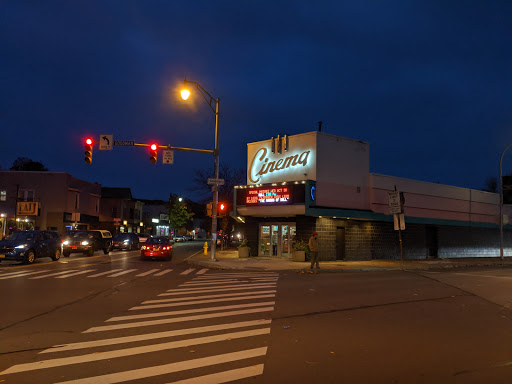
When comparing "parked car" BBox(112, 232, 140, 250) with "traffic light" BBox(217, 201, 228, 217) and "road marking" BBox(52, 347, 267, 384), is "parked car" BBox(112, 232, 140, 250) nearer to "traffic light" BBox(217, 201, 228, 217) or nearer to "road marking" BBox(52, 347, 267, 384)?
"traffic light" BBox(217, 201, 228, 217)

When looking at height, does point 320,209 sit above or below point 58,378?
above

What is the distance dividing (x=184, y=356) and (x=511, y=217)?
4230 centimetres

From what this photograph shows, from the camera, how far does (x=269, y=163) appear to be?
28281 mm

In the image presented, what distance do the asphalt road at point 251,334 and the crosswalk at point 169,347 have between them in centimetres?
2

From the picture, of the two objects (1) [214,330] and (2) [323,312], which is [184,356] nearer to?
(1) [214,330]

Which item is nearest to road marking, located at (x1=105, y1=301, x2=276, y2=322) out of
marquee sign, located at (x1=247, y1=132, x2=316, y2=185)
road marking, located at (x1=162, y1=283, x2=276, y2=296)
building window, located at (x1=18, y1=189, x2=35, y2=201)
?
road marking, located at (x1=162, y1=283, x2=276, y2=296)

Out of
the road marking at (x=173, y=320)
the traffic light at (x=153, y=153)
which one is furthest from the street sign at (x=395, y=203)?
the road marking at (x=173, y=320)

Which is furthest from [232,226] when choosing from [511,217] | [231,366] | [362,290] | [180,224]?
[231,366]

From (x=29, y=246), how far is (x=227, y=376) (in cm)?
1945

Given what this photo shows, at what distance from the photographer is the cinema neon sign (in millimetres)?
26469

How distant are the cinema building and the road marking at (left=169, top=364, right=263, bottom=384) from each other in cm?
1863

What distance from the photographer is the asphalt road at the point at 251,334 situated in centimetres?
555

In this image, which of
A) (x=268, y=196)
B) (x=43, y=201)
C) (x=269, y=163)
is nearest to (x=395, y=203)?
(x=268, y=196)

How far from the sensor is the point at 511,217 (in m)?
40.2
